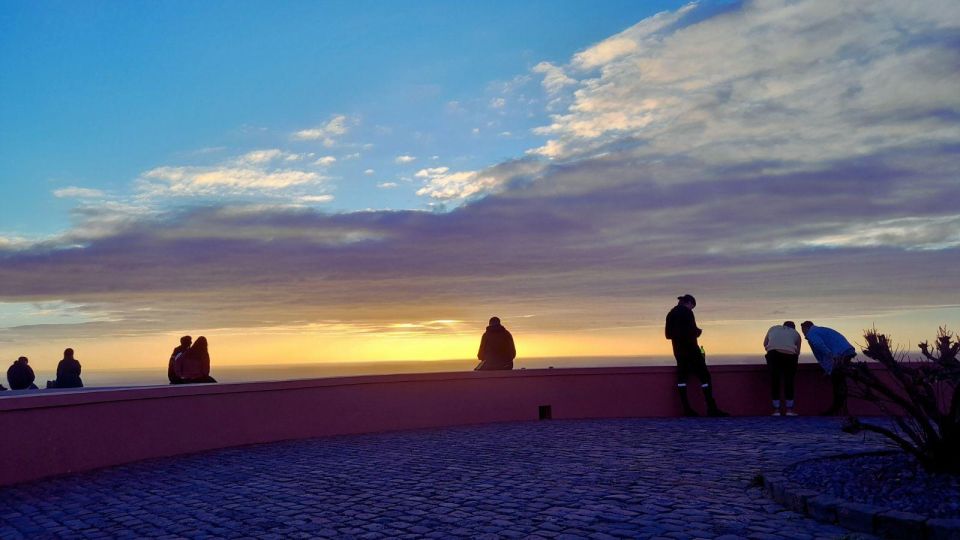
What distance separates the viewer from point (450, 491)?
742 centimetres

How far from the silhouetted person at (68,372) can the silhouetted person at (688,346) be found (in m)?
14.1

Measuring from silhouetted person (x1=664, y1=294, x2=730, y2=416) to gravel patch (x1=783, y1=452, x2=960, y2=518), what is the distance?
6.37m

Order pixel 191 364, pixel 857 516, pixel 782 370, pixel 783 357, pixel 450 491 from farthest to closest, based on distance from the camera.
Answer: pixel 191 364
pixel 782 370
pixel 783 357
pixel 450 491
pixel 857 516

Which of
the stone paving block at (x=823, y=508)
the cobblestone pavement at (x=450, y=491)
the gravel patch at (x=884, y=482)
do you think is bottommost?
the cobblestone pavement at (x=450, y=491)

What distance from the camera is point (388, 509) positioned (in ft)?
21.8

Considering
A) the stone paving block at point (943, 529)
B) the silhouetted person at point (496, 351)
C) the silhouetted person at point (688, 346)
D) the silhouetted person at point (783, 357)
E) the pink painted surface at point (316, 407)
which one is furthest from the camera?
the silhouetted person at point (496, 351)

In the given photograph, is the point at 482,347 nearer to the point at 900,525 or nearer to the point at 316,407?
the point at 316,407

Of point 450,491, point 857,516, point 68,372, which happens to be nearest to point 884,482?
point 857,516

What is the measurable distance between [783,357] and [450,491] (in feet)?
28.4

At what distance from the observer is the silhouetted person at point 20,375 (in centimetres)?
1986

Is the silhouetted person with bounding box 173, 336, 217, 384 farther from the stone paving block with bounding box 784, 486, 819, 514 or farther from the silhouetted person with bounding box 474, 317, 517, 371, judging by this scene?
the stone paving block with bounding box 784, 486, 819, 514

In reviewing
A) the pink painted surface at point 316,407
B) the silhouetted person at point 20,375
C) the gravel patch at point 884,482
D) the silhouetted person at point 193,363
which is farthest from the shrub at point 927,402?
the silhouetted person at point 20,375

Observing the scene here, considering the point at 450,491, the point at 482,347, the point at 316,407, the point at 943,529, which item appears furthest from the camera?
the point at 482,347

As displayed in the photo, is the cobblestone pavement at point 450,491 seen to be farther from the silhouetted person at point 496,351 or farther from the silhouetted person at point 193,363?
the silhouetted person at point 193,363
